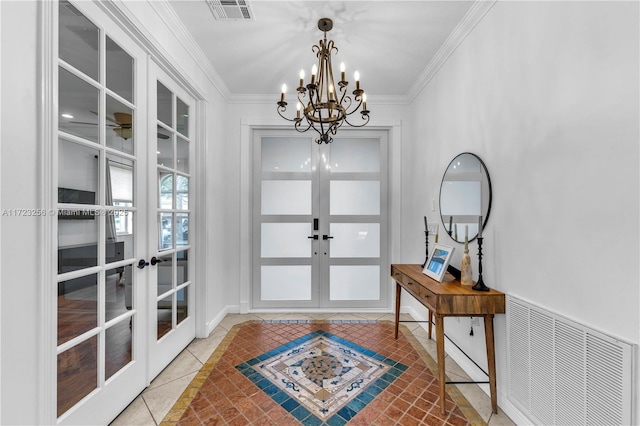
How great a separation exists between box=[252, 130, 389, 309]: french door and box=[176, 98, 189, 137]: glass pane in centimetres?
105

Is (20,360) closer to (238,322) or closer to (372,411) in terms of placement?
(372,411)

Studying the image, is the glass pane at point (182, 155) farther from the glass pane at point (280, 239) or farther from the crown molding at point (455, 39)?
the crown molding at point (455, 39)

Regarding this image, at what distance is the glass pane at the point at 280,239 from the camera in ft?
12.0

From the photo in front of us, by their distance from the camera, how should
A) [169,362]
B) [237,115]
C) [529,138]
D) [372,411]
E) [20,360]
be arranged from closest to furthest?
[20,360], [529,138], [372,411], [169,362], [237,115]

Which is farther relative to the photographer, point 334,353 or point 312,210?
point 312,210

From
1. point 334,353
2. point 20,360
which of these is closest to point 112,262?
point 20,360

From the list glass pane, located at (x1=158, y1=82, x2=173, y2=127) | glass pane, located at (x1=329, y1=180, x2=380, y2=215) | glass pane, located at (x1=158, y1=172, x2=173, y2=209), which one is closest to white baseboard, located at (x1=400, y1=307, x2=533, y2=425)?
glass pane, located at (x1=329, y1=180, x2=380, y2=215)

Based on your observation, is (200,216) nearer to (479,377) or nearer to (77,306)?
(77,306)

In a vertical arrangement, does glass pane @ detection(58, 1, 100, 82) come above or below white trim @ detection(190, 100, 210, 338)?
above

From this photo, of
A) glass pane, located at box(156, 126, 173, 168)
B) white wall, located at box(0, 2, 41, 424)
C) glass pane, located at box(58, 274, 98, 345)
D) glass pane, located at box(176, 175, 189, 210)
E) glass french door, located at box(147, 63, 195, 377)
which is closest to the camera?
white wall, located at box(0, 2, 41, 424)

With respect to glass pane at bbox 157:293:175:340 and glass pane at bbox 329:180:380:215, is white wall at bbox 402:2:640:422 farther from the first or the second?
glass pane at bbox 157:293:175:340

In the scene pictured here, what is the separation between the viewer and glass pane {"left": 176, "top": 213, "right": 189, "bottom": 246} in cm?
254

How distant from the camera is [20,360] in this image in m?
1.15

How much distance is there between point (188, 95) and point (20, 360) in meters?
2.32
